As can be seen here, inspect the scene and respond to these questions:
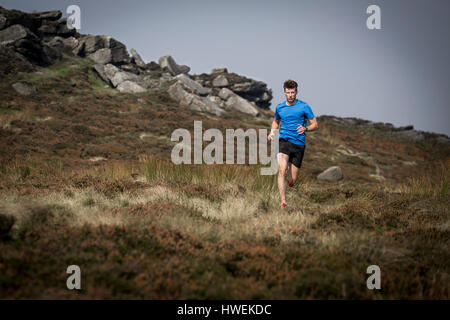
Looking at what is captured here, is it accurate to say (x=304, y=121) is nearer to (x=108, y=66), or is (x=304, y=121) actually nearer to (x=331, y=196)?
(x=331, y=196)

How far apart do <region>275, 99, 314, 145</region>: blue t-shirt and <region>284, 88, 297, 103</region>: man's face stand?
0.41 feet

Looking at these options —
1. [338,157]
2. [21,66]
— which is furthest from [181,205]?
[21,66]

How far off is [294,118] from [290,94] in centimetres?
47

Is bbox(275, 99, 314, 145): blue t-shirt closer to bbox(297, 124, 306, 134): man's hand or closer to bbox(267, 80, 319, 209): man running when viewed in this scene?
bbox(267, 80, 319, 209): man running

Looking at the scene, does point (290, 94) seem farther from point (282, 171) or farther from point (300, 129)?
point (282, 171)

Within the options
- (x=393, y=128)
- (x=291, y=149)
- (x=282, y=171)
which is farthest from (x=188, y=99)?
(x=393, y=128)

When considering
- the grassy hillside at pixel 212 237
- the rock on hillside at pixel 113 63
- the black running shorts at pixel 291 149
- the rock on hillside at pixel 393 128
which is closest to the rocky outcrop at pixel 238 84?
the rock on hillside at pixel 113 63

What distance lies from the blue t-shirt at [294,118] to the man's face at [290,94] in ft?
0.41

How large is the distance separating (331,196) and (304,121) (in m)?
2.52

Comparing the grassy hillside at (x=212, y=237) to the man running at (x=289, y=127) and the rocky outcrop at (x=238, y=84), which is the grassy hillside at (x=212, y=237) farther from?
the rocky outcrop at (x=238, y=84)

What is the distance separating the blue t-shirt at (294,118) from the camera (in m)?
5.62

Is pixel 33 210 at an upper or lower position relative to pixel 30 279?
upper
